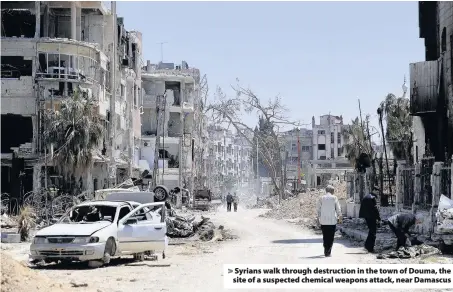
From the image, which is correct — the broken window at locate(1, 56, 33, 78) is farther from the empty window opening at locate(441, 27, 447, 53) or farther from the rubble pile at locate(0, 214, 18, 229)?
the empty window opening at locate(441, 27, 447, 53)

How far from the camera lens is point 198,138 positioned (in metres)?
Answer: 98.0

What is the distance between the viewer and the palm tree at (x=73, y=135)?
40.6 meters

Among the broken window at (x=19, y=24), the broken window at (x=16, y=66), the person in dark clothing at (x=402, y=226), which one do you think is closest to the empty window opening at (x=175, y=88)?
the broken window at (x=19, y=24)

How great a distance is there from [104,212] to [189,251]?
4.60 metres

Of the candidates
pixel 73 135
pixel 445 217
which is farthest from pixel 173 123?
pixel 445 217

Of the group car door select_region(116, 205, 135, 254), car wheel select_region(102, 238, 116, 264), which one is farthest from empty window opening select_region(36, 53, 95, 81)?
car wheel select_region(102, 238, 116, 264)

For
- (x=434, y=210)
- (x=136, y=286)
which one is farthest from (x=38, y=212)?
(x=136, y=286)

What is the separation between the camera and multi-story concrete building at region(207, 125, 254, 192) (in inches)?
5476

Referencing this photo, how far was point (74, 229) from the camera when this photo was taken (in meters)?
17.3

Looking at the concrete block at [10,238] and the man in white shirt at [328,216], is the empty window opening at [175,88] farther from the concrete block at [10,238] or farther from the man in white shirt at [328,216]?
the man in white shirt at [328,216]

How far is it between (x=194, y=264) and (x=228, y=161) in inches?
6098

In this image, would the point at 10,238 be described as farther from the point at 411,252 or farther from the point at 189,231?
the point at 411,252

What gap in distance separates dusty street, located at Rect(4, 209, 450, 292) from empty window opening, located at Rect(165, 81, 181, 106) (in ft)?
193

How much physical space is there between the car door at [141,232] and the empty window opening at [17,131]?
1091 inches
